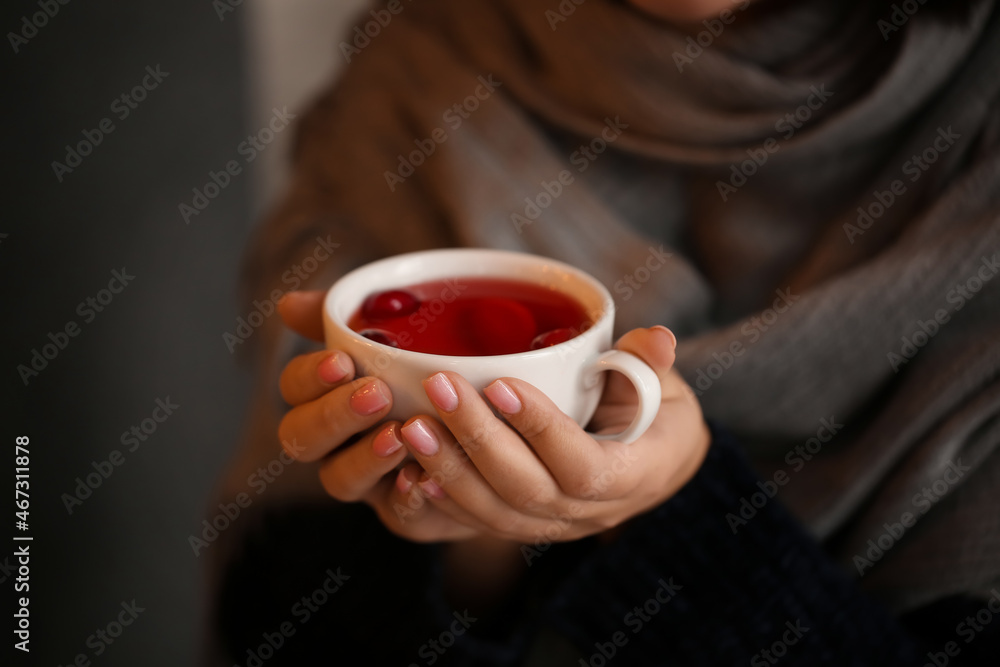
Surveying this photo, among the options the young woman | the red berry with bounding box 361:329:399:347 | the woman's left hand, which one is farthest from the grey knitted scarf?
the red berry with bounding box 361:329:399:347

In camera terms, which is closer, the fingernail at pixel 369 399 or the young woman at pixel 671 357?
the fingernail at pixel 369 399

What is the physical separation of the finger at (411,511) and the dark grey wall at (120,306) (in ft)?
2.18

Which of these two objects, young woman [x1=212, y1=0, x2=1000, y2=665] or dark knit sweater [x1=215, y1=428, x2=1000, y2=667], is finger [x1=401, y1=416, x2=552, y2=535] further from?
dark knit sweater [x1=215, y1=428, x2=1000, y2=667]

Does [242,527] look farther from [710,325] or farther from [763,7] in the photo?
[763,7]

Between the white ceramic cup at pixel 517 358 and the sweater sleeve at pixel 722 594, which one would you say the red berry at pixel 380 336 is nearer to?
the white ceramic cup at pixel 517 358

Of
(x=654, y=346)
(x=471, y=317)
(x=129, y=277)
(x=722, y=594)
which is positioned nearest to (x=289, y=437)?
(x=471, y=317)

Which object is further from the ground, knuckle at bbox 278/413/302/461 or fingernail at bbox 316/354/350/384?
fingernail at bbox 316/354/350/384

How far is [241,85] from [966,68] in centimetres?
121

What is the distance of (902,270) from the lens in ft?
2.32

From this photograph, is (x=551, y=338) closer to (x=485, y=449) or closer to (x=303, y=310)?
(x=485, y=449)

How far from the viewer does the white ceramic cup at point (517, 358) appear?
17.4 inches

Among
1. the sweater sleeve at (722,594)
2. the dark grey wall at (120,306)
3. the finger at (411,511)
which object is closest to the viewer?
the finger at (411,511)

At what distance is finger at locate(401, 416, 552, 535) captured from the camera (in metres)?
0.45

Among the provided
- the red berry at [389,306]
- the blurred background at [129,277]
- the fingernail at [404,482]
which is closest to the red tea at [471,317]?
the red berry at [389,306]
